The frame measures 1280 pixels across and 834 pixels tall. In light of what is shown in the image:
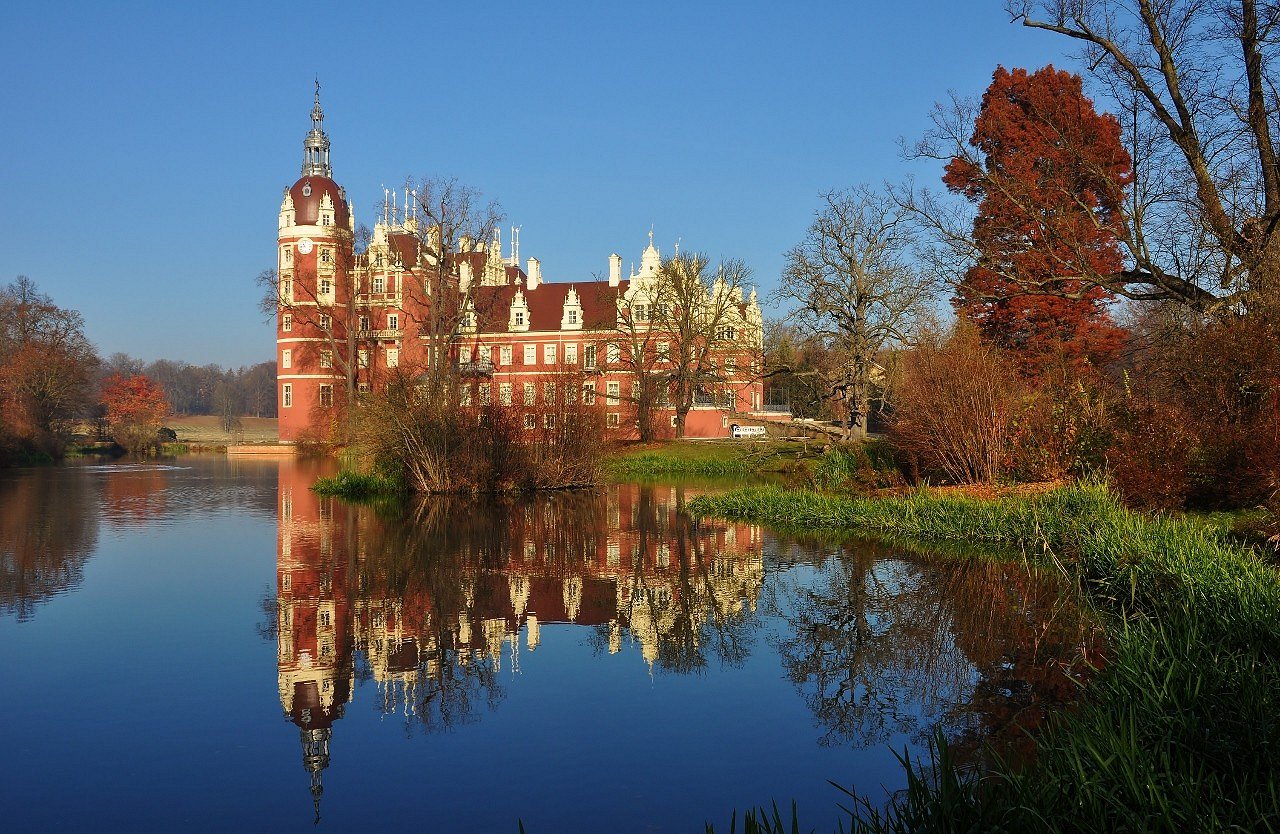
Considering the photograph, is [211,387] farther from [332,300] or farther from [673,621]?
[673,621]

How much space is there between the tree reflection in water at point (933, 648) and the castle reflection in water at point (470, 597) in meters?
0.94

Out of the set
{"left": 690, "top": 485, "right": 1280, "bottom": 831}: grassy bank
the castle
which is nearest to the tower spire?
the castle

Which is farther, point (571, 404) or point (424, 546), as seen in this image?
point (571, 404)

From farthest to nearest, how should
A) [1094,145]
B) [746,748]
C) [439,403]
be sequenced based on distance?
[1094,145]
[439,403]
[746,748]

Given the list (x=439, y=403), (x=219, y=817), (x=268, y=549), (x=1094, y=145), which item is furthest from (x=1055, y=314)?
(x=219, y=817)

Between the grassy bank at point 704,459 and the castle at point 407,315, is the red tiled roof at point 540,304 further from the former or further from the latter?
the grassy bank at point 704,459

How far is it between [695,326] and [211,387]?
97665 mm

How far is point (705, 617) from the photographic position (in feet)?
34.1

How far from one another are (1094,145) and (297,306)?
4096cm

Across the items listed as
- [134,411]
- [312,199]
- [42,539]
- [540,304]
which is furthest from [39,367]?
[42,539]

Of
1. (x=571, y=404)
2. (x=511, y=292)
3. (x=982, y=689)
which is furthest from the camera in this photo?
(x=511, y=292)

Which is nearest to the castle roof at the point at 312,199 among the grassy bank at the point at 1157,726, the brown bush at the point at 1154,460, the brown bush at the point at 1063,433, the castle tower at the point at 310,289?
the castle tower at the point at 310,289

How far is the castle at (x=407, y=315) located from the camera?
163 ft

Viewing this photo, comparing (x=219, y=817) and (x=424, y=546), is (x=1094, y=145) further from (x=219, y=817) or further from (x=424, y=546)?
(x=219, y=817)
